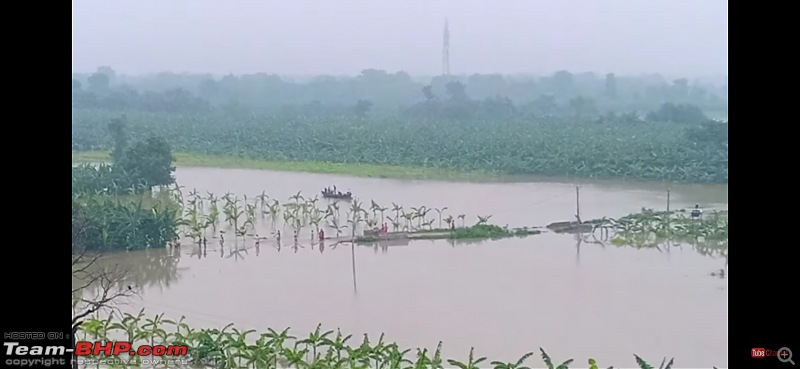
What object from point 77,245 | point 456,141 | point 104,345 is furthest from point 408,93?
point 104,345

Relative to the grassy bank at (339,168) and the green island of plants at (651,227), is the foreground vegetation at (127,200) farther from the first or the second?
the green island of plants at (651,227)

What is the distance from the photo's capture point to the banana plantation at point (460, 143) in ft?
11.2

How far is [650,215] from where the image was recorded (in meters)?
3.36

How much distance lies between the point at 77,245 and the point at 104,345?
50 centimetres

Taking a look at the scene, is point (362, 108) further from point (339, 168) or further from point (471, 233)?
point (471, 233)

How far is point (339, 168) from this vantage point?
3.60m

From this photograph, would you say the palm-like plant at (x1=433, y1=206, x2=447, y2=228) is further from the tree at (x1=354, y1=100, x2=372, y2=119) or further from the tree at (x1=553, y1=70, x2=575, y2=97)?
the tree at (x1=553, y1=70, x2=575, y2=97)

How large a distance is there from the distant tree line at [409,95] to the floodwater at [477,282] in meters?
0.30

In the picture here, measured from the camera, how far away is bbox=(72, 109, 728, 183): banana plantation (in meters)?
3.43

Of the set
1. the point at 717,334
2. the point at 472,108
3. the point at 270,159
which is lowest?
the point at 717,334
